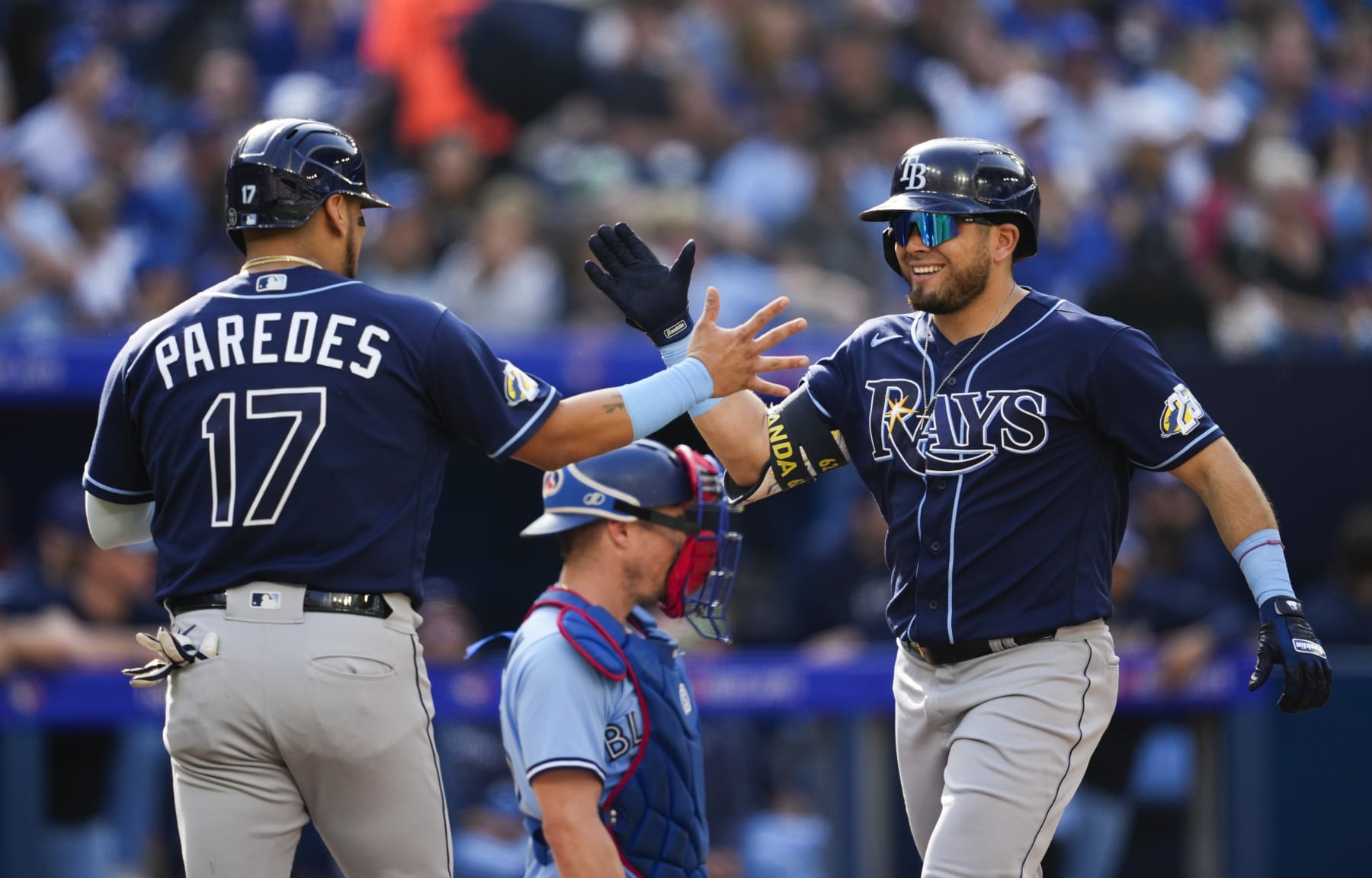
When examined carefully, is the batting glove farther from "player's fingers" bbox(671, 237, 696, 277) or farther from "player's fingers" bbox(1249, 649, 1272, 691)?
"player's fingers" bbox(1249, 649, 1272, 691)

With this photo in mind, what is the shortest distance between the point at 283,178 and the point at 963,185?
1.47 meters

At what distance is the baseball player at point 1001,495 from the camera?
11.6ft

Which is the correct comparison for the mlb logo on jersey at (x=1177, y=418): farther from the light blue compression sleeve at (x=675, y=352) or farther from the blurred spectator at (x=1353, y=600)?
the blurred spectator at (x=1353, y=600)

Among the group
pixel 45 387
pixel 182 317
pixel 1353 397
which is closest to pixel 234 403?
pixel 182 317

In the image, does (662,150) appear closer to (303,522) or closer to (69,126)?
(69,126)

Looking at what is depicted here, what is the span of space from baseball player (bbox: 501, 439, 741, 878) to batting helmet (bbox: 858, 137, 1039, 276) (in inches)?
31.2

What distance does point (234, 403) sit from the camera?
3.30 meters

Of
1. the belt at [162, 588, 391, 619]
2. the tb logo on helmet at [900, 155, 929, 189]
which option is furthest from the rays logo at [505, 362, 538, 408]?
the tb logo on helmet at [900, 155, 929, 189]

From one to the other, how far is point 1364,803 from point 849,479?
2.44 meters

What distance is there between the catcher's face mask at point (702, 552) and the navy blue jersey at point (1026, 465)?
1.40 feet

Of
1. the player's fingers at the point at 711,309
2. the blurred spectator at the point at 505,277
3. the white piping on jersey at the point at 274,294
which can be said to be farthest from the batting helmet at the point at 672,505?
the blurred spectator at the point at 505,277

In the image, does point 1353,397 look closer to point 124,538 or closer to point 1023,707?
point 1023,707

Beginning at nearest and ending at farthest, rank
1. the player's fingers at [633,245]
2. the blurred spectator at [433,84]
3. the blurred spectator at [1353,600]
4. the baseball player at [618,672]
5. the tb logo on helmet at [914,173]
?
the baseball player at [618,672] → the tb logo on helmet at [914,173] → the player's fingers at [633,245] → the blurred spectator at [1353,600] → the blurred spectator at [433,84]

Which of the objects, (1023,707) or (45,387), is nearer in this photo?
(1023,707)
